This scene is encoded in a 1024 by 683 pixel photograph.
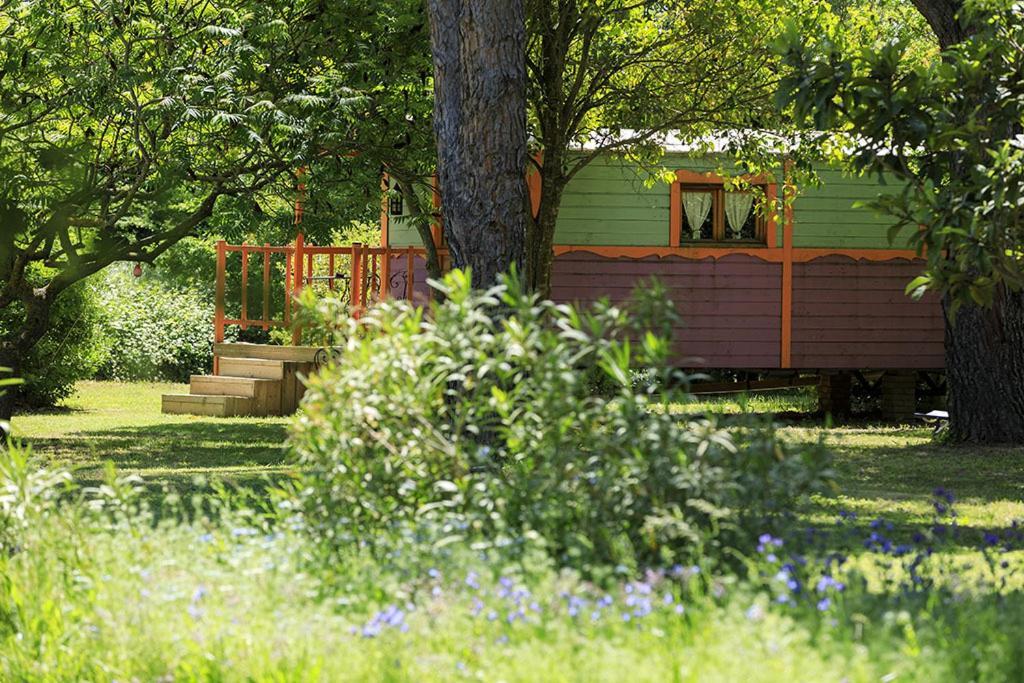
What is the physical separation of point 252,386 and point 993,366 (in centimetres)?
823

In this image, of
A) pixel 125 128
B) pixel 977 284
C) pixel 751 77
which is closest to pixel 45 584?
pixel 977 284

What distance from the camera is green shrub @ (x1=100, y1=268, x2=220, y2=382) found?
22828 mm

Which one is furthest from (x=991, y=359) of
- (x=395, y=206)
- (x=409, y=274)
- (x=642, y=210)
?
(x=395, y=206)

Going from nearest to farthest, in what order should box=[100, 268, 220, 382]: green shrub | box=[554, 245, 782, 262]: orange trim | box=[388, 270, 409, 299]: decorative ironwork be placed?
box=[554, 245, 782, 262]: orange trim → box=[388, 270, 409, 299]: decorative ironwork → box=[100, 268, 220, 382]: green shrub

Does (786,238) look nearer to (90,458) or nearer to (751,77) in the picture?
(751,77)

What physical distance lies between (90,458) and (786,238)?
331 inches

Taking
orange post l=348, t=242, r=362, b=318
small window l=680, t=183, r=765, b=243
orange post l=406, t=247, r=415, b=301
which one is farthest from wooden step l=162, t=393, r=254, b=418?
small window l=680, t=183, r=765, b=243

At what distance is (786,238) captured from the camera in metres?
16.3

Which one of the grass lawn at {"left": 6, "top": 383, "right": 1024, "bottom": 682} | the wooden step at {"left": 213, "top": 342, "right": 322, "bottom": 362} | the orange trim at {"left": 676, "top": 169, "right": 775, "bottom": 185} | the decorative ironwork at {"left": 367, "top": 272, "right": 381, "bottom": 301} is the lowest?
the grass lawn at {"left": 6, "top": 383, "right": 1024, "bottom": 682}

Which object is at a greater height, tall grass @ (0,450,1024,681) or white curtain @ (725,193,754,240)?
white curtain @ (725,193,754,240)

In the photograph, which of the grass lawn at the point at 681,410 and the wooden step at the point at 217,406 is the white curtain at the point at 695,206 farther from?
the wooden step at the point at 217,406

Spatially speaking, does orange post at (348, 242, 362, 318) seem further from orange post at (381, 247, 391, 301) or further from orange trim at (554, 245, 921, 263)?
orange trim at (554, 245, 921, 263)

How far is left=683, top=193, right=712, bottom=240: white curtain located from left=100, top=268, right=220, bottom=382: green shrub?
9.94 meters

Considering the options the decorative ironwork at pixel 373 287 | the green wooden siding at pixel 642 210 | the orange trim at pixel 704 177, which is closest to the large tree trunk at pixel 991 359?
the green wooden siding at pixel 642 210
